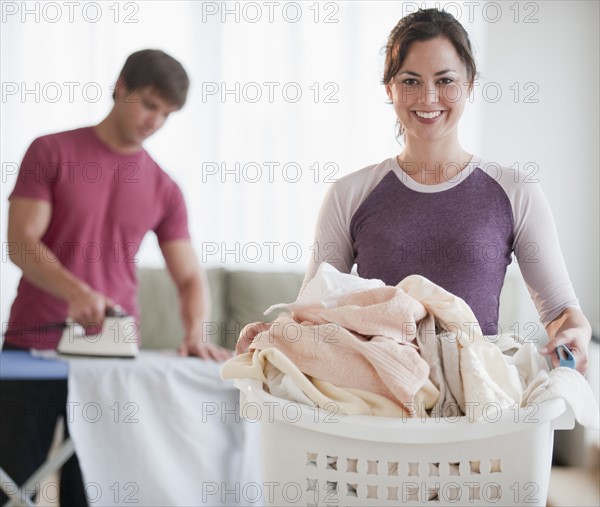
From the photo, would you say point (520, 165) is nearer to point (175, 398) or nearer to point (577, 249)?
point (577, 249)

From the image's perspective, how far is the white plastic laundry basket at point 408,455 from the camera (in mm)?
752

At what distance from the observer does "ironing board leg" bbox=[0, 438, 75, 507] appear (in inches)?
83.0

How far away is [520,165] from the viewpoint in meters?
3.11

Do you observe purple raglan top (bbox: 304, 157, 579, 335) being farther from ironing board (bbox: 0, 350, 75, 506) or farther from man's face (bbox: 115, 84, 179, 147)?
man's face (bbox: 115, 84, 179, 147)

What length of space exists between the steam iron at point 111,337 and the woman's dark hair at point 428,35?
1.46m

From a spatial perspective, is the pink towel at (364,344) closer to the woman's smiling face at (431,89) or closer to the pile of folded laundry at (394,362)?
the pile of folded laundry at (394,362)

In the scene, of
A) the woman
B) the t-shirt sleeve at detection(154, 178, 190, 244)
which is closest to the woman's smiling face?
the woman

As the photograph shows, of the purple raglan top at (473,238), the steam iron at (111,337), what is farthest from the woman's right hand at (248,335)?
the steam iron at (111,337)

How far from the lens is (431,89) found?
1.05 m

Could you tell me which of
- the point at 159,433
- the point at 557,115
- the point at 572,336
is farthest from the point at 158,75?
the point at 572,336

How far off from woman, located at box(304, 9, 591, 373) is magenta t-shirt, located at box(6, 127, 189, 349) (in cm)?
143

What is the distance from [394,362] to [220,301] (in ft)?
7.79

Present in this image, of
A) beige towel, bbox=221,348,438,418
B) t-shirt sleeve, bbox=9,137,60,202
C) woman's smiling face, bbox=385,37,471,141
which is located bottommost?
beige towel, bbox=221,348,438,418

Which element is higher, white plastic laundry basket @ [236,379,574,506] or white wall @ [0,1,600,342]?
white wall @ [0,1,600,342]
